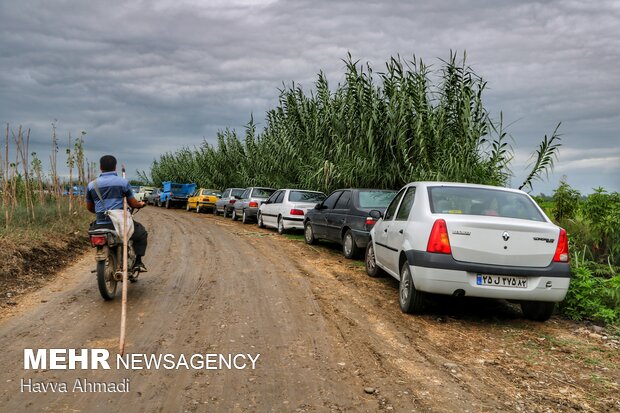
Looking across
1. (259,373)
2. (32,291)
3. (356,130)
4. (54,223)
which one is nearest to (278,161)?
(356,130)

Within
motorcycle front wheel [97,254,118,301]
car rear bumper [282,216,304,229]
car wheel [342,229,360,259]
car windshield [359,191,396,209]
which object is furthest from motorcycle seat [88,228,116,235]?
car rear bumper [282,216,304,229]

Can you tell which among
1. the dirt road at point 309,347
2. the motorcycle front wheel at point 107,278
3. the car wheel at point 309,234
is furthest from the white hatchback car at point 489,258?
the car wheel at point 309,234

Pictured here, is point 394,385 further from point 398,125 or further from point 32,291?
point 398,125

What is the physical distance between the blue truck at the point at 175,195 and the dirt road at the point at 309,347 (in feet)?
105

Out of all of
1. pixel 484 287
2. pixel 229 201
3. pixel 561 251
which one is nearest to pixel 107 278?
pixel 484 287

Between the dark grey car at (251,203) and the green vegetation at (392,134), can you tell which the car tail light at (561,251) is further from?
the dark grey car at (251,203)

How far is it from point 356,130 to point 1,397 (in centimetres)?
1388

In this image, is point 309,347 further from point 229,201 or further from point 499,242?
point 229,201

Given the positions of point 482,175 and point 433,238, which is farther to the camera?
point 482,175

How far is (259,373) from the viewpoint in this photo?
4.34 metres

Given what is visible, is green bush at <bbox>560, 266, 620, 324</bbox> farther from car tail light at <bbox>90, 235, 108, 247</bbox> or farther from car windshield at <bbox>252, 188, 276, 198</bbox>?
car windshield at <bbox>252, 188, 276, 198</bbox>

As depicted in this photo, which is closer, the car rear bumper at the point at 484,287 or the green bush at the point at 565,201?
the car rear bumper at the point at 484,287

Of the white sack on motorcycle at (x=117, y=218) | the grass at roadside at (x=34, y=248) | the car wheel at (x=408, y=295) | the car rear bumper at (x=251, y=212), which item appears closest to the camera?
the car wheel at (x=408, y=295)

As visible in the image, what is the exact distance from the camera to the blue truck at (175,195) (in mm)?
40312
